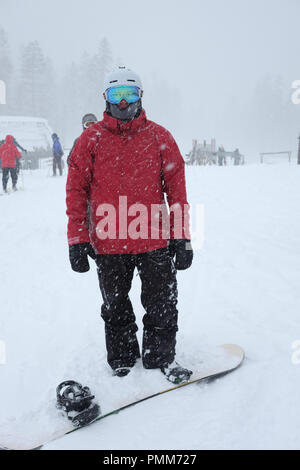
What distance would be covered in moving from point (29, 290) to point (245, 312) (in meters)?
2.93

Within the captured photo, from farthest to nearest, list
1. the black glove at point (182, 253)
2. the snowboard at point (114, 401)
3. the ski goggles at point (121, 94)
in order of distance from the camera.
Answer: the black glove at point (182, 253) < the ski goggles at point (121, 94) < the snowboard at point (114, 401)

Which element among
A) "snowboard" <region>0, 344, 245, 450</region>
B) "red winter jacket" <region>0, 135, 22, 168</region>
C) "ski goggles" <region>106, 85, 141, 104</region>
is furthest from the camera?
"red winter jacket" <region>0, 135, 22, 168</region>

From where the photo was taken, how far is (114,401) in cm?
248

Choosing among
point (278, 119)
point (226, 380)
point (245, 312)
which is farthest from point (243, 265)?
point (278, 119)

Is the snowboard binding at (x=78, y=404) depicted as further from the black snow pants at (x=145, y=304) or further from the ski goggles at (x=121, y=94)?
the ski goggles at (x=121, y=94)

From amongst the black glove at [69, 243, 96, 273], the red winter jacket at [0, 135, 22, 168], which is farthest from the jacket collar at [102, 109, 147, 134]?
the red winter jacket at [0, 135, 22, 168]

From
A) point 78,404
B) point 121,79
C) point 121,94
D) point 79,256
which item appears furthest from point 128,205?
point 78,404

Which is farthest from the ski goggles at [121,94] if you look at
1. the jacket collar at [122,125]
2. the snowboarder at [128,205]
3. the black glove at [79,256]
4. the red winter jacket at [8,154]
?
the red winter jacket at [8,154]

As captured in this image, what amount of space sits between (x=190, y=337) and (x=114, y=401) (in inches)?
45.3

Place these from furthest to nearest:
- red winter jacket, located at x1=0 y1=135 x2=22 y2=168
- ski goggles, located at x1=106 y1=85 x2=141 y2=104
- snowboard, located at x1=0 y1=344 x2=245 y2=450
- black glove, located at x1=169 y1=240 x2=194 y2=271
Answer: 1. red winter jacket, located at x1=0 y1=135 x2=22 y2=168
2. black glove, located at x1=169 y1=240 x2=194 y2=271
3. ski goggles, located at x1=106 y1=85 x2=141 y2=104
4. snowboard, located at x1=0 y1=344 x2=245 y2=450

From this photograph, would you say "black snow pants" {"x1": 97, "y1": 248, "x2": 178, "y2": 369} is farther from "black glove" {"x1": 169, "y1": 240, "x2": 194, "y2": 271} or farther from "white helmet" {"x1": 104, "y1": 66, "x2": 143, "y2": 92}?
"white helmet" {"x1": 104, "y1": 66, "x2": 143, "y2": 92}

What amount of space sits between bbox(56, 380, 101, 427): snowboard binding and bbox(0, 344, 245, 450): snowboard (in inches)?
1.8

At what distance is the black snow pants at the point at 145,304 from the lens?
8.45 ft

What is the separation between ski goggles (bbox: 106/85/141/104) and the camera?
2.36m
